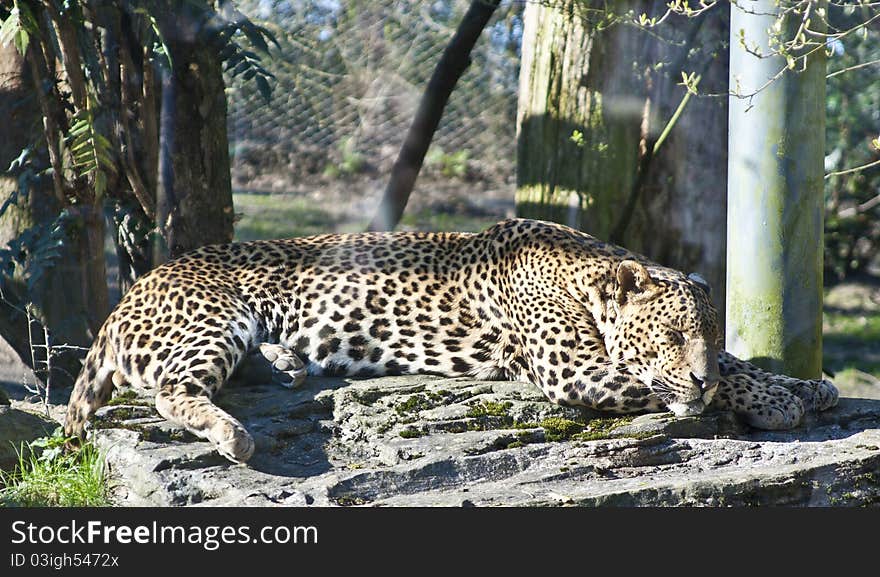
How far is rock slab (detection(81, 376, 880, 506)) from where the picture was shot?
484cm

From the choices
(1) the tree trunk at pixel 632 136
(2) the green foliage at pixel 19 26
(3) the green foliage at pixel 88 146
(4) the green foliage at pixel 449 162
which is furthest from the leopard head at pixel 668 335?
(4) the green foliage at pixel 449 162

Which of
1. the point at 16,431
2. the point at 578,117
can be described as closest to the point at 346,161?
the point at 578,117

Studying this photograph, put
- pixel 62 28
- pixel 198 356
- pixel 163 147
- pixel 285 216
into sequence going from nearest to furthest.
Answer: pixel 198 356 < pixel 62 28 < pixel 163 147 < pixel 285 216

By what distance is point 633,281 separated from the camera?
571cm

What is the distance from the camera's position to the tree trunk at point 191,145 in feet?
24.0

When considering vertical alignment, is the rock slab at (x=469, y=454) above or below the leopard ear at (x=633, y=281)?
below

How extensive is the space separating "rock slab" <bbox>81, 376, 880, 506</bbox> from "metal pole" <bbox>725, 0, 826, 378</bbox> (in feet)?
1.78

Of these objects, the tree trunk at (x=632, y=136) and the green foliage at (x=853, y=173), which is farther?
the green foliage at (x=853, y=173)

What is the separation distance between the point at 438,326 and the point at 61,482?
6.90 feet

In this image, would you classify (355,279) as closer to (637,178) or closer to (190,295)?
(190,295)

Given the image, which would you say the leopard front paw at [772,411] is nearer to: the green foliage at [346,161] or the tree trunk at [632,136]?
the tree trunk at [632,136]

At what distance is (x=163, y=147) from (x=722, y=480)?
415 centimetres

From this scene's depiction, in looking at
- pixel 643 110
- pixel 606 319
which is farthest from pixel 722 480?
pixel 643 110

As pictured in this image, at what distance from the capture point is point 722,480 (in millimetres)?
4977
